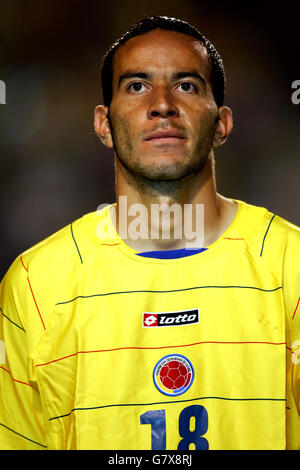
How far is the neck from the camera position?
188 cm

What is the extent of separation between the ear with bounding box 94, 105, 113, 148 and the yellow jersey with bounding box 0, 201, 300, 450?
0.35m

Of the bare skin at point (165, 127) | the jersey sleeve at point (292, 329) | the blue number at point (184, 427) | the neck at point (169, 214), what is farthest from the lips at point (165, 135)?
the blue number at point (184, 427)

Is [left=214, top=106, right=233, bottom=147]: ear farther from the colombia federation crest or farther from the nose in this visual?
the colombia federation crest

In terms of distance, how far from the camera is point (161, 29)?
1.90 m

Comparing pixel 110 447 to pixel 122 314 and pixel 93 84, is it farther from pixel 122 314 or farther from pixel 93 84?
pixel 93 84

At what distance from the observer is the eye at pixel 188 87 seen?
1.84m

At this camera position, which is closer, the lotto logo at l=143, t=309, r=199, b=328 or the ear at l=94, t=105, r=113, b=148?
the lotto logo at l=143, t=309, r=199, b=328

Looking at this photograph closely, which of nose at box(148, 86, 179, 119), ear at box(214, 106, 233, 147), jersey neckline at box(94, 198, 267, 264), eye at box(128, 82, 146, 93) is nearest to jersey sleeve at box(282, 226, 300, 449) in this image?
jersey neckline at box(94, 198, 267, 264)

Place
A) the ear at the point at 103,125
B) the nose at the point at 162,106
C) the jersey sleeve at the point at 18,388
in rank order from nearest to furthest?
1. the nose at the point at 162,106
2. the jersey sleeve at the point at 18,388
3. the ear at the point at 103,125

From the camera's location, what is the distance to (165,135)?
1.79m

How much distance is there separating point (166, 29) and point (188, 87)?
0.20 m

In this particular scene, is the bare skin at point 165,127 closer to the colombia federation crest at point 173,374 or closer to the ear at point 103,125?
the ear at point 103,125

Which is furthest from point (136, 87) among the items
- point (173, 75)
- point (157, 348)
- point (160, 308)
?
point (157, 348)
